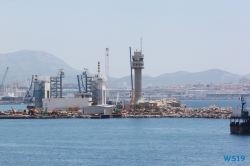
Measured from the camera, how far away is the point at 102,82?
12125 cm

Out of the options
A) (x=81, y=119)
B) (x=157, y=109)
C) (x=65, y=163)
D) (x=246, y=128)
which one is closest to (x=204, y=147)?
(x=246, y=128)

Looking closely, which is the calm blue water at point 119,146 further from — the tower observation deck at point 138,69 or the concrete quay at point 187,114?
the tower observation deck at point 138,69

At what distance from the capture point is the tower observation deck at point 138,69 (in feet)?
386

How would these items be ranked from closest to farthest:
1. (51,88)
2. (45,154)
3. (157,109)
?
(45,154) → (157,109) → (51,88)

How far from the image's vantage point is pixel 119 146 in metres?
59.6

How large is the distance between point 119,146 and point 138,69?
6153cm

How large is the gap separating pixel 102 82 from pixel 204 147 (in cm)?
6428

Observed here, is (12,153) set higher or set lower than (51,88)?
lower

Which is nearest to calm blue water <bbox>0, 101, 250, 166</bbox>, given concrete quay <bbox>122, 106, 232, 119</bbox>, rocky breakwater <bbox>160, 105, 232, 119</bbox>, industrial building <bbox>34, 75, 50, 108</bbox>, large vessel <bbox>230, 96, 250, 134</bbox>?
large vessel <bbox>230, 96, 250, 134</bbox>

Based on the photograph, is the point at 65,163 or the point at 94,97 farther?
the point at 94,97

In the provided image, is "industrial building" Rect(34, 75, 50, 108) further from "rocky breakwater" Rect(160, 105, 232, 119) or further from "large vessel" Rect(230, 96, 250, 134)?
"large vessel" Rect(230, 96, 250, 134)

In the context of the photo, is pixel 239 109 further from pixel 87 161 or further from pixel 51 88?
pixel 51 88

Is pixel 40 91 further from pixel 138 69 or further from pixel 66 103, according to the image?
pixel 138 69

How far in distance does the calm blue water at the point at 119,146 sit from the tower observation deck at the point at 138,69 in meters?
36.2
